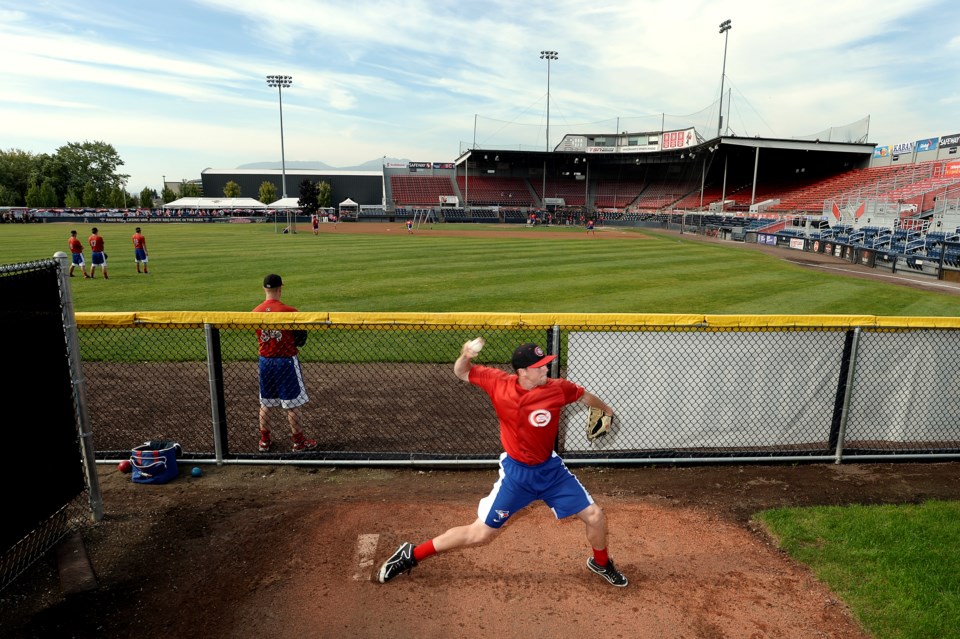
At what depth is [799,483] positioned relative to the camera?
5.88m

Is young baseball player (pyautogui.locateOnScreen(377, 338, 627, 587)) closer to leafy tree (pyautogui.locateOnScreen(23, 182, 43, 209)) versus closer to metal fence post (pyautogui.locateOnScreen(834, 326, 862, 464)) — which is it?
metal fence post (pyautogui.locateOnScreen(834, 326, 862, 464))

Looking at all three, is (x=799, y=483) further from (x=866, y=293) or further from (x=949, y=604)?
(x=866, y=293)

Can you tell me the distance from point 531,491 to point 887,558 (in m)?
3.00

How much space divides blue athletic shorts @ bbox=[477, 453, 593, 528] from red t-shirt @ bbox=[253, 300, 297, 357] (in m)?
3.17

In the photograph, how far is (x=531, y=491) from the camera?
13.2 feet

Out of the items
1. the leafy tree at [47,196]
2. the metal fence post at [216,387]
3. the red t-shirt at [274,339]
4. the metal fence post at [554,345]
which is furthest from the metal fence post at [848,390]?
the leafy tree at [47,196]

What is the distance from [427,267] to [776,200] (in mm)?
49524

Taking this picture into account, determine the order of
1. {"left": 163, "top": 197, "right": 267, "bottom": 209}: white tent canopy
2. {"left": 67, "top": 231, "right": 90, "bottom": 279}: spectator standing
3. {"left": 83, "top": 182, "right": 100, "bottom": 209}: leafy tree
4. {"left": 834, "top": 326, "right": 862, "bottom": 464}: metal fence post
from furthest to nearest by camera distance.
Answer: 1. {"left": 83, "top": 182, "right": 100, "bottom": 209}: leafy tree
2. {"left": 163, "top": 197, "right": 267, "bottom": 209}: white tent canopy
3. {"left": 67, "top": 231, "right": 90, "bottom": 279}: spectator standing
4. {"left": 834, "top": 326, "right": 862, "bottom": 464}: metal fence post

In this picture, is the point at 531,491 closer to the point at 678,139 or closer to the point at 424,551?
the point at 424,551

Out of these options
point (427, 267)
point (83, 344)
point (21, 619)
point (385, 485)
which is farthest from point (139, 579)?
point (427, 267)

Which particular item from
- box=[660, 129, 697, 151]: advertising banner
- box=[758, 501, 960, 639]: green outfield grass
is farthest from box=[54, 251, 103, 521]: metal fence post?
box=[660, 129, 697, 151]: advertising banner

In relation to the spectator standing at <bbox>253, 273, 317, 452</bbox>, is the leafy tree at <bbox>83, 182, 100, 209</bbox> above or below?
above

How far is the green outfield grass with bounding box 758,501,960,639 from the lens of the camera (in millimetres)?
3863

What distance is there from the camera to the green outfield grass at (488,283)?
14516 mm
